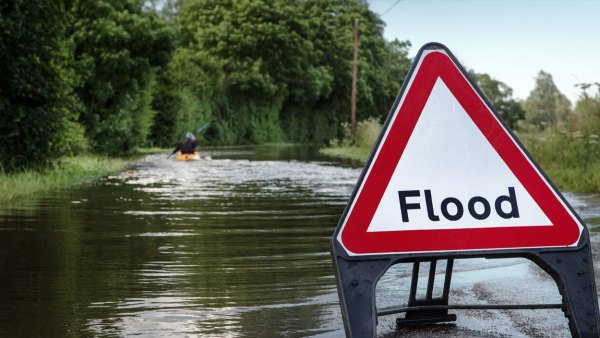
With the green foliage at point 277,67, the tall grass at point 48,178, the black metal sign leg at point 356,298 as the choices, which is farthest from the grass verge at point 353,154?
the black metal sign leg at point 356,298

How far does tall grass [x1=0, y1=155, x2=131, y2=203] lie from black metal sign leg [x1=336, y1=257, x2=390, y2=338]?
38.4 feet

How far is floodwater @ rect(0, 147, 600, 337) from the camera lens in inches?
213

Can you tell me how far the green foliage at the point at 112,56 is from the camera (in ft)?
108

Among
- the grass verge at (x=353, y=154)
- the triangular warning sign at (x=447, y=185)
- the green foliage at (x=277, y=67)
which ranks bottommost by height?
the grass verge at (x=353, y=154)

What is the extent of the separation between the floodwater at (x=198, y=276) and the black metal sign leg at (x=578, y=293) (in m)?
1.17

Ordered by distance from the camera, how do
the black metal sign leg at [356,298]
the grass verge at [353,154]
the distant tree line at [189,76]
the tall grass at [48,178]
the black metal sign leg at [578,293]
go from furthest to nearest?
the grass verge at [353,154] → the distant tree line at [189,76] → the tall grass at [48,178] → the black metal sign leg at [578,293] → the black metal sign leg at [356,298]

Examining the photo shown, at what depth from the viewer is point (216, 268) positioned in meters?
7.87

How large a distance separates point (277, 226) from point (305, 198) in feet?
15.7

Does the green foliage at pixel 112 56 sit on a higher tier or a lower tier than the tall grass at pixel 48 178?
higher

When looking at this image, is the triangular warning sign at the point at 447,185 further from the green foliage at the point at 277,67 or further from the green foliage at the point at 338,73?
the green foliage at the point at 338,73

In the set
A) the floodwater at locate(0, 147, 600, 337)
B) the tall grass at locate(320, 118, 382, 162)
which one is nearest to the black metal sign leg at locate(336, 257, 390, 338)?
the floodwater at locate(0, 147, 600, 337)

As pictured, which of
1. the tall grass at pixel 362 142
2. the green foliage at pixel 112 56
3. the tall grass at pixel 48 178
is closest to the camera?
the tall grass at pixel 48 178

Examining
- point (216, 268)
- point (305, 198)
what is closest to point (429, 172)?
point (216, 268)

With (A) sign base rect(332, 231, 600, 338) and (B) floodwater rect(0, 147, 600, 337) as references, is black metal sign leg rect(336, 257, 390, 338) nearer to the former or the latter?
(A) sign base rect(332, 231, 600, 338)
